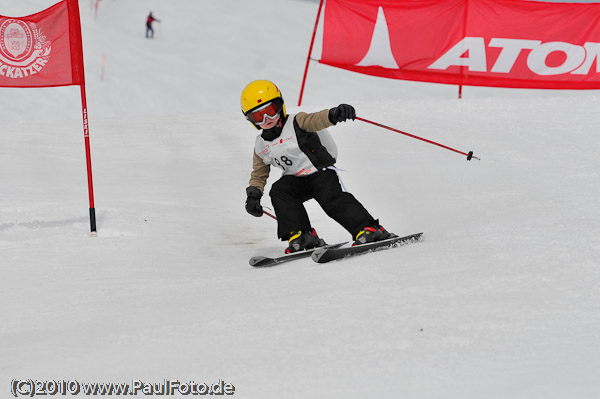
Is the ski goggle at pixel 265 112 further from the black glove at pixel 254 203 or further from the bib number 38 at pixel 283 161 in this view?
the black glove at pixel 254 203

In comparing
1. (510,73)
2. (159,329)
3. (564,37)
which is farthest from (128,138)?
(159,329)

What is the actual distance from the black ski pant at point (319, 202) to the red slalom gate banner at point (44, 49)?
150cm

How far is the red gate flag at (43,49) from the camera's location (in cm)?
492

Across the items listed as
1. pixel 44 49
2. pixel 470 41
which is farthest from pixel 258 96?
pixel 470 41

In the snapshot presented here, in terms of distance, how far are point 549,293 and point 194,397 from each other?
1454mm

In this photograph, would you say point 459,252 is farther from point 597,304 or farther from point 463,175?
point 463,175

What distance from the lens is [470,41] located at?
9922 millimetres

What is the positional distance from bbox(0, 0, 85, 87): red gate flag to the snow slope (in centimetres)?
114

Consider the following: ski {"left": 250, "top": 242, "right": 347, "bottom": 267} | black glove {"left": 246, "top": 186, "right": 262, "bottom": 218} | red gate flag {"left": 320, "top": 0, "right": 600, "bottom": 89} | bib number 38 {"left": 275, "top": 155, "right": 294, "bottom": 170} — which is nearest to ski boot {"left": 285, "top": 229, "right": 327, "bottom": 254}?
ski {"left": 250, "top": 242, "right": 347, "bottom": 267}

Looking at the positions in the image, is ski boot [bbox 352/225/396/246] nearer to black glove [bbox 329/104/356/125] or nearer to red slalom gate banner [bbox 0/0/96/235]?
black glove [bbox 329/104/356/125]

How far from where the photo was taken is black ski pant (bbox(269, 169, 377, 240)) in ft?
14.3

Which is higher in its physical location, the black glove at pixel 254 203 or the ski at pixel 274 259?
the black glove at pixel 254 203

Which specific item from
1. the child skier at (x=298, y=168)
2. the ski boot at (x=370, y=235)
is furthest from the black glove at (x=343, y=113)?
the ski boot at (x=370, y=235)

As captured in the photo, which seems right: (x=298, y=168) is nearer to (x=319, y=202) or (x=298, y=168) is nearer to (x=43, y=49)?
(x=319, y=202)
